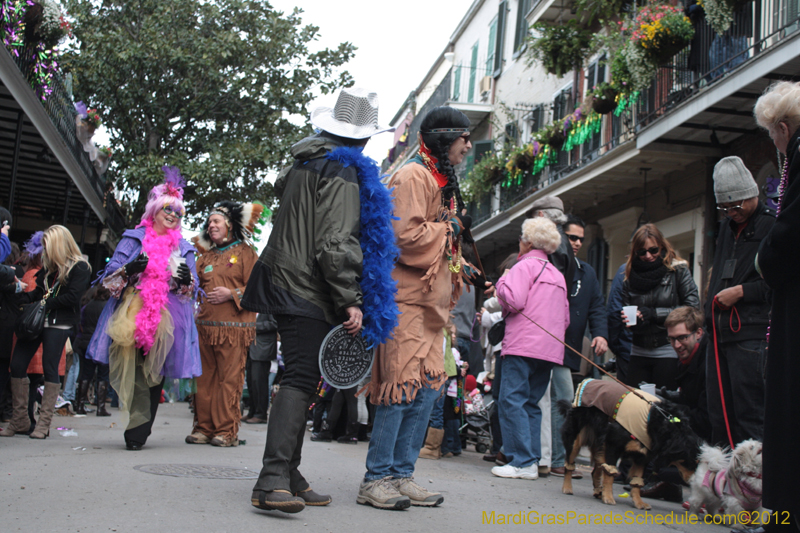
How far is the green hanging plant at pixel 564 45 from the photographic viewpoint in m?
16.0

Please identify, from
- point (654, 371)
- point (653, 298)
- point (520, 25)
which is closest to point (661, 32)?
point (653, 298)

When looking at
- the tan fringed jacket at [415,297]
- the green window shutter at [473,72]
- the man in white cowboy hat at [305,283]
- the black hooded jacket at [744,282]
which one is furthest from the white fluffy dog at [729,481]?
the green window shutter at [473,72]

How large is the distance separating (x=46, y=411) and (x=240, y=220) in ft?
7.99

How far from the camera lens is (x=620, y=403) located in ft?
17.0

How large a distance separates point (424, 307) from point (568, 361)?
2832 millimetres

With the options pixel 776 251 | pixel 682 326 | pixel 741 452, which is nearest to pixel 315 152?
pixel 776 251

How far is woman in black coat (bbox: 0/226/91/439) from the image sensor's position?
7.11 meters

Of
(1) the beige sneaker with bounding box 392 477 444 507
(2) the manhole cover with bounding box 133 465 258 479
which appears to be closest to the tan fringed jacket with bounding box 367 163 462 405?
(1) the beige sneaker with bounding box 392 477 444 507

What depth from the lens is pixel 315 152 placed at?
4336mm

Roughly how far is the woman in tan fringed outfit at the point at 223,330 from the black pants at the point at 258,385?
153 inches

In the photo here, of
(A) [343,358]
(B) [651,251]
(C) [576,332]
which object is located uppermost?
(B) [651,251]

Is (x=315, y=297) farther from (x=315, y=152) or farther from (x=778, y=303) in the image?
(x=778, y=303)

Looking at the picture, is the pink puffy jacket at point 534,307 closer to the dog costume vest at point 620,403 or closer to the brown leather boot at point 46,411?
the dog costume vest at point 620,403

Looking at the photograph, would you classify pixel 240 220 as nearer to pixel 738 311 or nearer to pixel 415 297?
pixel 415 297
